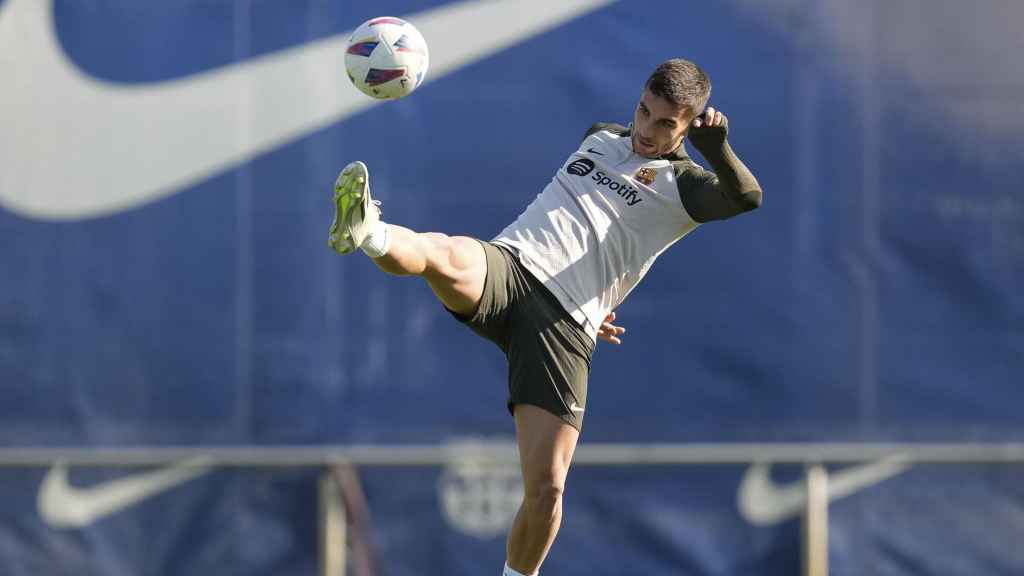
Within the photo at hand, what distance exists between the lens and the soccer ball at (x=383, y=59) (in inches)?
221

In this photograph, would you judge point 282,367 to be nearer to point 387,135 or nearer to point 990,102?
point 387,135

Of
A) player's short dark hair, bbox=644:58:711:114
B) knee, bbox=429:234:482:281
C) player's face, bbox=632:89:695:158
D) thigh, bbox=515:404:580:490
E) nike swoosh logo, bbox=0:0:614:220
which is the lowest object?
thigh, bbox=515:404:580:490

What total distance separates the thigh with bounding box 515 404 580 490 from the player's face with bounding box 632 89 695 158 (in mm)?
1111

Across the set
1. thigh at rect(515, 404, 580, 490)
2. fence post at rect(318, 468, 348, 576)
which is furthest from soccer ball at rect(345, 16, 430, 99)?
fence post at rect(318, 468, 348, 576)

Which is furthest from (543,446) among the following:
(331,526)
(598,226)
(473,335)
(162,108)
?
(162,108)

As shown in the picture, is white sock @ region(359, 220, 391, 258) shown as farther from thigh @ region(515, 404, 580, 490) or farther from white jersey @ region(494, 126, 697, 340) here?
thigh @ region(515, 404, 580, 490)

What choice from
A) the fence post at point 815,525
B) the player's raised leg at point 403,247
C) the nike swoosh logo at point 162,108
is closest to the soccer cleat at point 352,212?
the player's raised leg at point 403,247

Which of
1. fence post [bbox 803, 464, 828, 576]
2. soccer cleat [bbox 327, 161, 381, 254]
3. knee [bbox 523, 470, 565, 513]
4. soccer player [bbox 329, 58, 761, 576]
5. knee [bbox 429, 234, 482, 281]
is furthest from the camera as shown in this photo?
fence post [bbox 803, 464, 828, 576]

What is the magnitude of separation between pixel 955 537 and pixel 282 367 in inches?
136

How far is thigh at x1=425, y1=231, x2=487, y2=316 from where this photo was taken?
5.40 meters

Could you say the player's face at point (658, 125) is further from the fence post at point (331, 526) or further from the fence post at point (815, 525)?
the fence post at point (331, 526)

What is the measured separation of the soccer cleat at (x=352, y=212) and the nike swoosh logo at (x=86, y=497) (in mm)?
3063

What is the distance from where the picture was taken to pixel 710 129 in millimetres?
5406

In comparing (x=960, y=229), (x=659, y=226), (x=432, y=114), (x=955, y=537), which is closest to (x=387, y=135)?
(x=432, y=114)
